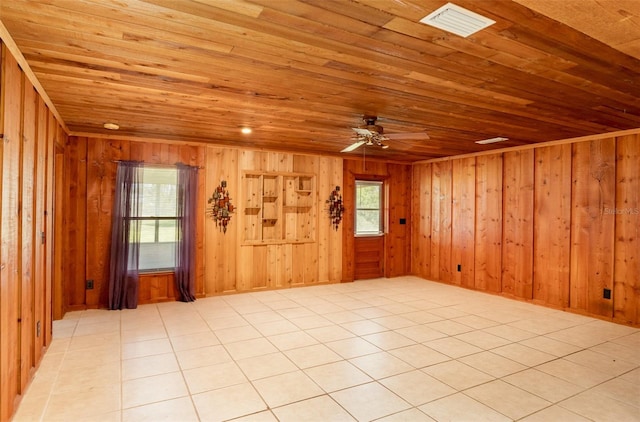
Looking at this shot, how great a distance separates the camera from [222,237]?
6.06m

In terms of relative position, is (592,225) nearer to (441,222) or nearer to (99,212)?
(441,222)

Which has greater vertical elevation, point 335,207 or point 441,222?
point 335,207

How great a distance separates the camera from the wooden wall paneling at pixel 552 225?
5281 millimetres

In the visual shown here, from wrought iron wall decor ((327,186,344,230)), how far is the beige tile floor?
7.24ft

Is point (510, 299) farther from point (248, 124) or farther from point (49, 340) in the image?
point (49, 340)

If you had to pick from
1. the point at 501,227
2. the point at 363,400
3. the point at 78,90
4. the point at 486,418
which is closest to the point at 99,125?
the point at 78,90

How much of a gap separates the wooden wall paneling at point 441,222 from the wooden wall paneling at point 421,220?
112 millimetres

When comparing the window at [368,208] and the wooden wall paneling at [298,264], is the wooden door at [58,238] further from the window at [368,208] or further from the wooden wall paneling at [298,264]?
the window at [368,208]

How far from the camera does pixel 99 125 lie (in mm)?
4648

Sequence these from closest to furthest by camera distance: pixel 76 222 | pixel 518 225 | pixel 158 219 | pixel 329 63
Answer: pixel 329 63
pixel 76 222
pixel 158 219
pixel 518 225

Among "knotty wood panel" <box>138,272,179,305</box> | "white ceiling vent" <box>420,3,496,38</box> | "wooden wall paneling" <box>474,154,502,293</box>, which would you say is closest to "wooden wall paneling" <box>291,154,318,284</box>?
"knotty wood panel" <box>138,272,179,305</box>

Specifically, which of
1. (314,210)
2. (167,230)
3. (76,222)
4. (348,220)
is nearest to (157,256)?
(167,230)

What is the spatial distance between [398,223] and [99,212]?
5563 mm

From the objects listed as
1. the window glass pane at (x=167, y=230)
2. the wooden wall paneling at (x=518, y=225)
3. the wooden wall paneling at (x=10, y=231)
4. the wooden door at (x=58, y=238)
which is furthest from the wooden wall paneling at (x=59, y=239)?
the wooden wall paneling at (x=518, y=225)
